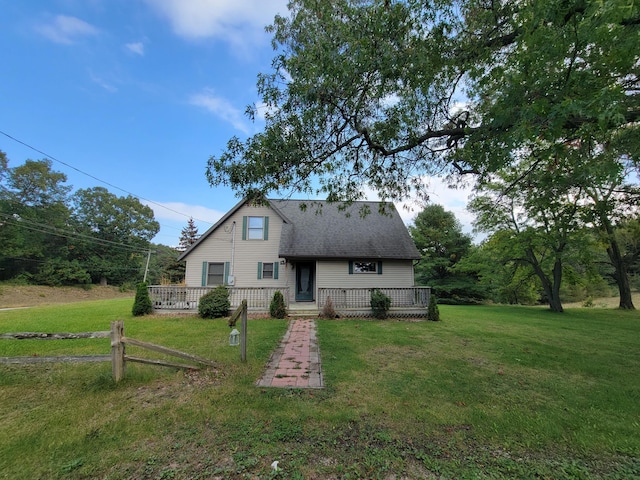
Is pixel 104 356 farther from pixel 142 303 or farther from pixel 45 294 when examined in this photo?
pixel 45 294

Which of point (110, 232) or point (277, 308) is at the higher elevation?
point (110, 232)

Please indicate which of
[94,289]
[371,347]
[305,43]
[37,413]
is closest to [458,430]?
[371,347]

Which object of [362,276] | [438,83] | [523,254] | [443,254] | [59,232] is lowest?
[362,276]

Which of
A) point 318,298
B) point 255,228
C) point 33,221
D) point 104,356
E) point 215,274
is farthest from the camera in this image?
point 33,221

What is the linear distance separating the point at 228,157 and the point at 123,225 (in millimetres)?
50224

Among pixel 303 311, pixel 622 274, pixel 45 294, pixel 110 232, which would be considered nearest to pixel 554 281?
pixel 622 274

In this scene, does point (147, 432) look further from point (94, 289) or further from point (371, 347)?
point (94, 289)

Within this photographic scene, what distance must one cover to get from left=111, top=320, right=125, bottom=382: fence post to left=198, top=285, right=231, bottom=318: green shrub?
7.14 meters

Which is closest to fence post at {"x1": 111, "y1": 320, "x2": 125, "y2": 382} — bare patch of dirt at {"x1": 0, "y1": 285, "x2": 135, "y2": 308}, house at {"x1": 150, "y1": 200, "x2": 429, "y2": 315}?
house at {"x1": 150, "y1": 200, "x2": 429, "y2": 315}

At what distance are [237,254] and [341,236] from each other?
574cm

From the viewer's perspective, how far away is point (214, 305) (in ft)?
37.3

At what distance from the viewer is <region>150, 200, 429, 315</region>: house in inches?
567

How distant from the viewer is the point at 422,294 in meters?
12.9

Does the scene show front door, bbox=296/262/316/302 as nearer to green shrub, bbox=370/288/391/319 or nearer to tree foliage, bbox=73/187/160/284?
green shrub, bbox=370/288/391/319
